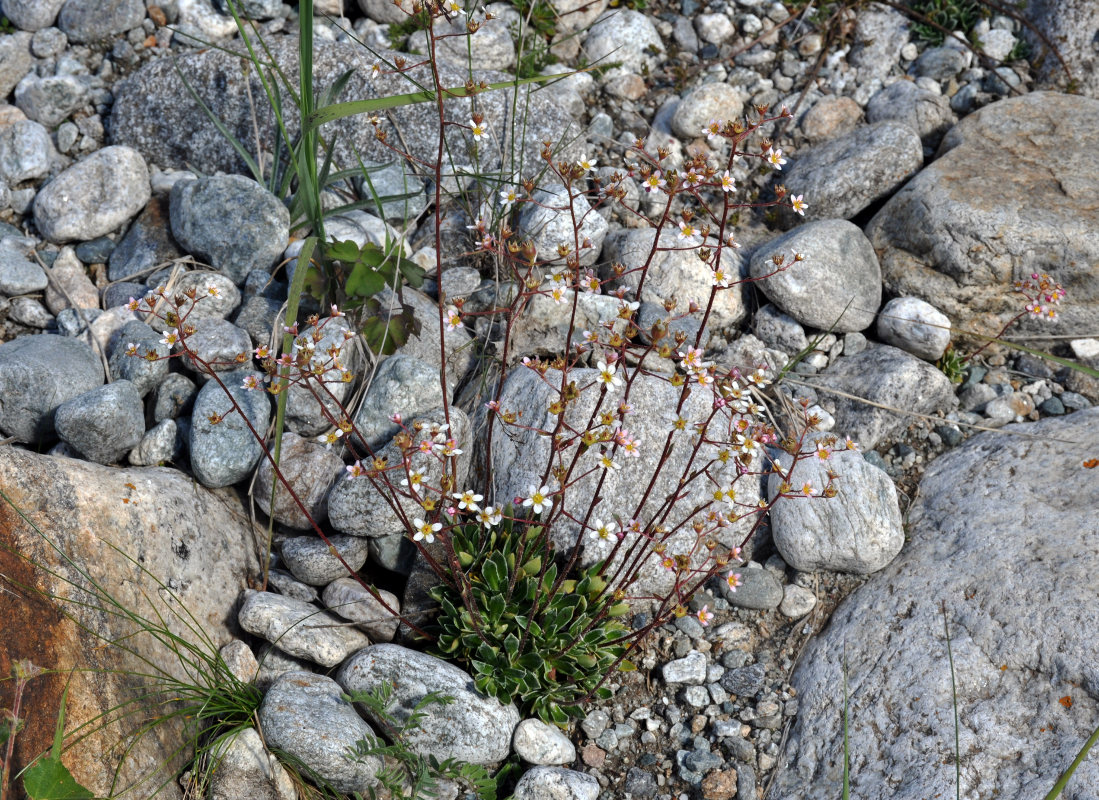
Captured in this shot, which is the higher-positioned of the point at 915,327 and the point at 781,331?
the point at 915,327

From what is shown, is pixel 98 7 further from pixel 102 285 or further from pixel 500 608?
pixel 500 608

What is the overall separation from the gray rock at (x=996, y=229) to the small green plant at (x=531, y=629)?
8.96 ft

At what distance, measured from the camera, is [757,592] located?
3863 mm

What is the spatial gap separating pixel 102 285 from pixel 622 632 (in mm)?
3539

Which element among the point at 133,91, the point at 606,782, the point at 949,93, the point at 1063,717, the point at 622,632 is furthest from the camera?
the point at 949,93

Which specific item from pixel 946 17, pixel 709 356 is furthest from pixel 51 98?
pixel 946 17

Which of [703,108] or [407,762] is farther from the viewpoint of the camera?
[703,108]

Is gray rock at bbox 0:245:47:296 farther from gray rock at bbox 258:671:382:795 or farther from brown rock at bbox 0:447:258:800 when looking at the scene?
gray rock at bbox 258:671:382:795

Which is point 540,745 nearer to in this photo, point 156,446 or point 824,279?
point 156,446

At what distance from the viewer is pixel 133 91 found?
18.0 ft

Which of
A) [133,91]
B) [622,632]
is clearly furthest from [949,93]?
[133,91]

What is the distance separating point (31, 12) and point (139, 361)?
3376 mm

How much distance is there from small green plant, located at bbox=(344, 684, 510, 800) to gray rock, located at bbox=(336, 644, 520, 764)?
0.04m

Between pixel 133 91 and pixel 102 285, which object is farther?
pixel 133 91
